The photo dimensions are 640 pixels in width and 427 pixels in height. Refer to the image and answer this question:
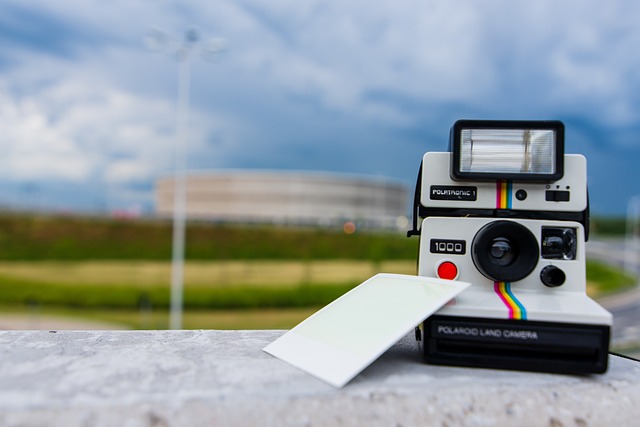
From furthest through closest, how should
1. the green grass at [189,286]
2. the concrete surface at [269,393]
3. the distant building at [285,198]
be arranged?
the distant building at [285,198], the green grass at [189,286], the concrete surface at [269,393]

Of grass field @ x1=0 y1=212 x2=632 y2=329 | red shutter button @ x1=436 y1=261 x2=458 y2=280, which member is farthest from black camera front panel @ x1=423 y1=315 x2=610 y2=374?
grass field @ x1=0 y1=212 x2=632 y2=329

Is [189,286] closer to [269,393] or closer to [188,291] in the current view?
[188,291]

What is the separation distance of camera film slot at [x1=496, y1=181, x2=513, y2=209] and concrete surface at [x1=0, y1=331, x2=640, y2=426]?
57cm

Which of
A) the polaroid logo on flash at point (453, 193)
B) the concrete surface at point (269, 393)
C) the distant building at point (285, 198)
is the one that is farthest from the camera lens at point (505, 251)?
the distant building at point (285, 198)

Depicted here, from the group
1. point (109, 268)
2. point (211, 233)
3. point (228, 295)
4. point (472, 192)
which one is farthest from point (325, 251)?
point (472, 192)

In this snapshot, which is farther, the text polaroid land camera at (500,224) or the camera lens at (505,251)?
the camera lens at (505,251)

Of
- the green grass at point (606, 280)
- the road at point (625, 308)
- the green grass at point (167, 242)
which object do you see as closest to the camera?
the road at point (625, 308)

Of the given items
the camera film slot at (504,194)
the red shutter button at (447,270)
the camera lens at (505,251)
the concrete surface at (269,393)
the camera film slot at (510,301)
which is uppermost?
the camera film slot at (504,194)

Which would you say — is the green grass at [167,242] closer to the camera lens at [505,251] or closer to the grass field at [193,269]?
the grass field at [193,269]

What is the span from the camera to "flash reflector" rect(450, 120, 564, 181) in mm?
1748

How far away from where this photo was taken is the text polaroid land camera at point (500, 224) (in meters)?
1.60

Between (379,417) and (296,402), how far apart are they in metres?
0.21

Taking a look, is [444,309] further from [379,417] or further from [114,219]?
[114,219]

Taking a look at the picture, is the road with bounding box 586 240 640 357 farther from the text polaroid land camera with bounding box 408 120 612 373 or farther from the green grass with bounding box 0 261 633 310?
the text polaroid land camera with bounding box 408 120 612 373
